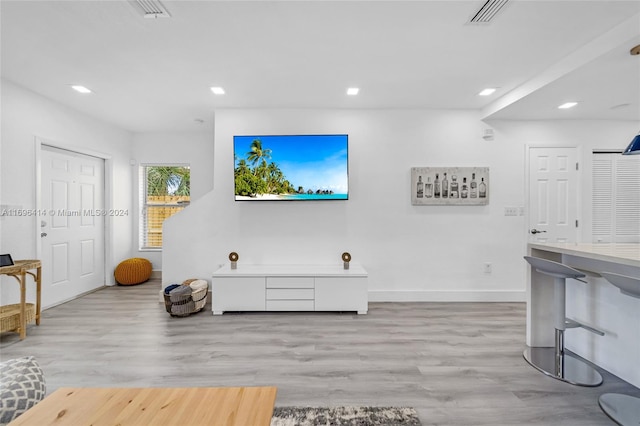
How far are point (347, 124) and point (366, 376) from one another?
301 centimetres

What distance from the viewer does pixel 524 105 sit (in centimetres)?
361

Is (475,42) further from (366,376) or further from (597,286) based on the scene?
(366,376)

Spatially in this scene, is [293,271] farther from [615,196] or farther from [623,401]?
[615,196]

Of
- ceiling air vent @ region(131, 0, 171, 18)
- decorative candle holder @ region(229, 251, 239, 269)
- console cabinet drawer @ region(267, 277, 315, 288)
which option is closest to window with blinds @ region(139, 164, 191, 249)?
decorative candle holder @ region(229, 251, 239, 269)

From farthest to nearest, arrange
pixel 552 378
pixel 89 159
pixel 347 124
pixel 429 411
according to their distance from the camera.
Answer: pixel 89 159, pixel 347 124, pixel 552 378, pixel 429 411

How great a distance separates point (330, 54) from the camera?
2689 millimetres

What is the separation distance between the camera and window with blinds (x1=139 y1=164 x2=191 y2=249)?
18.2ft

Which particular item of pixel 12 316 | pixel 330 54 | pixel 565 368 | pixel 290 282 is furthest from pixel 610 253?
pixel 12 316

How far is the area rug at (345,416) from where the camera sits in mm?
1762

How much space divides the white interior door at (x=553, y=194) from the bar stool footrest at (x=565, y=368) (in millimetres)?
2055

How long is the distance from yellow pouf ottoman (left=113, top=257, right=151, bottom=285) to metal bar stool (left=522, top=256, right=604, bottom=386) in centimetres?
517

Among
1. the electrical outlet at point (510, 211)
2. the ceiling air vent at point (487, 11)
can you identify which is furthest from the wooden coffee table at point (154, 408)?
the electrical outlet at point (510, 211)

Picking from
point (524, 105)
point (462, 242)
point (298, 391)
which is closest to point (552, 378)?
point (298, 391)

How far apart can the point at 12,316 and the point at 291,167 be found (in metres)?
3.08
